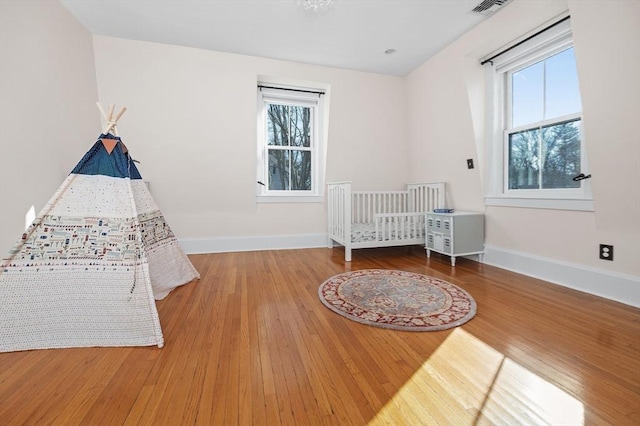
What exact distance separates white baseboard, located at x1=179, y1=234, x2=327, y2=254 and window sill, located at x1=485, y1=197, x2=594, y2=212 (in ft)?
6.42

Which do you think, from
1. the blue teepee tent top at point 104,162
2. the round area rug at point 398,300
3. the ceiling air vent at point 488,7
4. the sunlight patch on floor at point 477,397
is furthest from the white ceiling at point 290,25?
the sunlight patch on floor at point 477,397

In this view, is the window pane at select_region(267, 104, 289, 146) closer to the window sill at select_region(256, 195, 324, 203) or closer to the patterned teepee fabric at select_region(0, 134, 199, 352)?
the window sill at select_region(256, 195, 324, 203)

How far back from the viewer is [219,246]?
3223 millimetres

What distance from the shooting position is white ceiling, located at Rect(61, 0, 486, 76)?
7.37 feet

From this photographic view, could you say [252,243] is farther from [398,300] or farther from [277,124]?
[398,300]

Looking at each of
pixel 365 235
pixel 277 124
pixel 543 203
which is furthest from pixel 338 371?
pixel 277 124

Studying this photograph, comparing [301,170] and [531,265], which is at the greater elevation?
[301,170]

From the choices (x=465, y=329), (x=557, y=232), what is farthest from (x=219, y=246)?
(x=557, y=232)

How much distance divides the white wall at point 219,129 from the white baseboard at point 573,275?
1695mm

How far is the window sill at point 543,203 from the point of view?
1941 mm

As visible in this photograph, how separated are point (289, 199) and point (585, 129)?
108 inches

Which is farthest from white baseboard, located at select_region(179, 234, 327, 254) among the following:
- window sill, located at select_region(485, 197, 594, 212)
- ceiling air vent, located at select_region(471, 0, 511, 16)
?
ceiling air vent, located at select_region(471, 0, 511, 16)

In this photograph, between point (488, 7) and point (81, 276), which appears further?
point (488, 7)

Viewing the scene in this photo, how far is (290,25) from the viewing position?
2.51m
